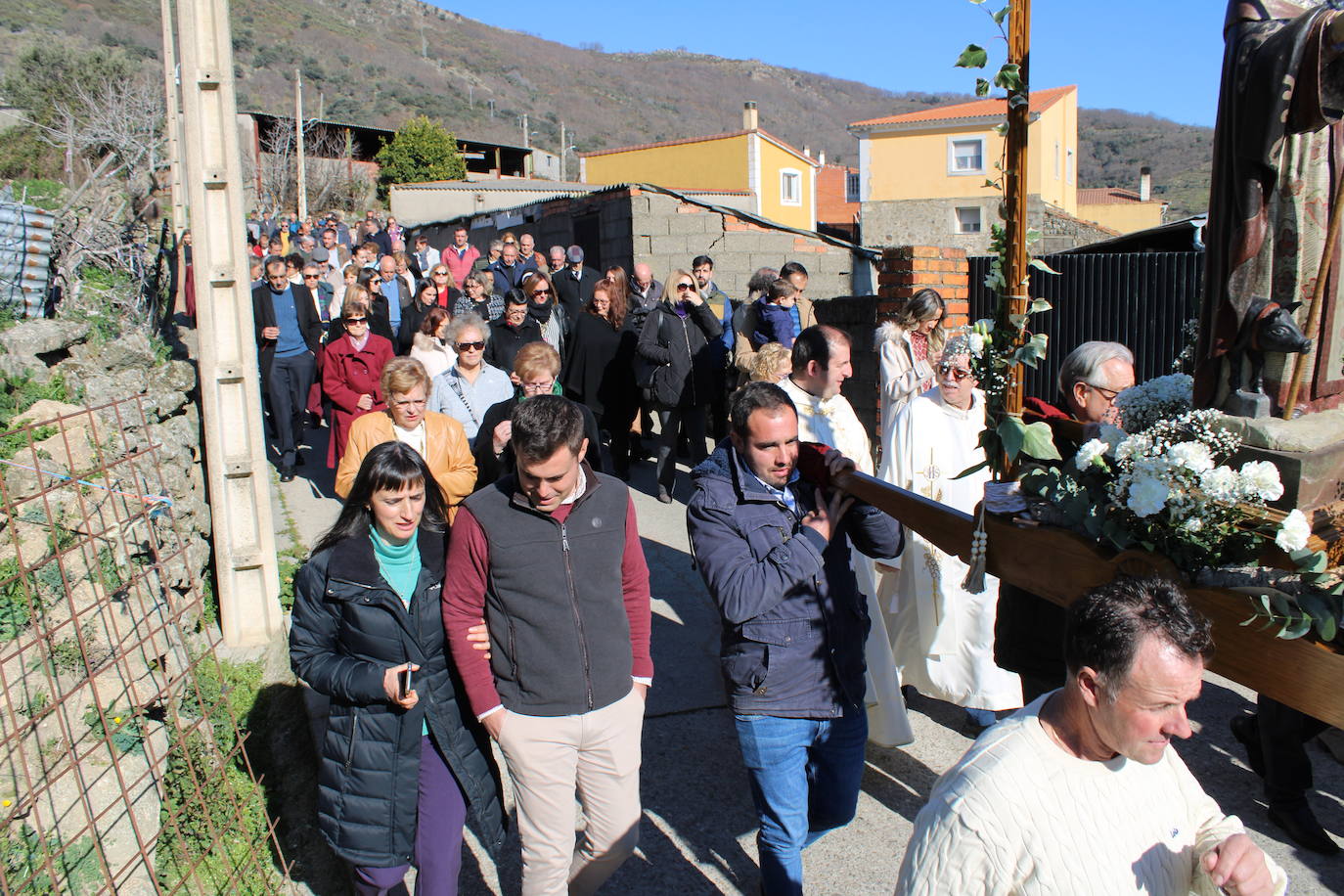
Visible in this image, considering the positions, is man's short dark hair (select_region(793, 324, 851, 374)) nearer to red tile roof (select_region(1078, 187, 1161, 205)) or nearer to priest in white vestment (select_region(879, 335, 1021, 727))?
priest in white vestment (select_region(879, 335, 1021, 727))

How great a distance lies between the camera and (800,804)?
3207 mm

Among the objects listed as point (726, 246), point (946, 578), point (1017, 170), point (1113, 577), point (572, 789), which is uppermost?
point (726, 246)

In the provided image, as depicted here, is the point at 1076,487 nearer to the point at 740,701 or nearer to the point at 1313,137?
the point at 1313,137

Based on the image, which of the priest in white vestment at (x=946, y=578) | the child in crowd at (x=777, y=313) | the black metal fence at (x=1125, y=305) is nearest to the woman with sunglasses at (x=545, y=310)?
the child in crowd at (x=777, y=313)

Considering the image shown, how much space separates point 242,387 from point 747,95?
126 meters

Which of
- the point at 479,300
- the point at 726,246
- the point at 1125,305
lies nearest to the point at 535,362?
the point at 479,300

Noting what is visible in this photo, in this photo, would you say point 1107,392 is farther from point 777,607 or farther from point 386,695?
point 386,695

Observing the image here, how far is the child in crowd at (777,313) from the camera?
782cm

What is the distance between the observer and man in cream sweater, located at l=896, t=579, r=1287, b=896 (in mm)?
1812

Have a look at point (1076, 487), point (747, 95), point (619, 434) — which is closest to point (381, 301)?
point (619, 434)

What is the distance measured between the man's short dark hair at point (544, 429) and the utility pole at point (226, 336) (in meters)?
2.45

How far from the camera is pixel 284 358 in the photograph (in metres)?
9.05

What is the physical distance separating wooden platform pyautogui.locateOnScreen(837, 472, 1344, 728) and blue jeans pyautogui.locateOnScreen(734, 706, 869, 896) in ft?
2.61

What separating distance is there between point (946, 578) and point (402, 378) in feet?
8.83
